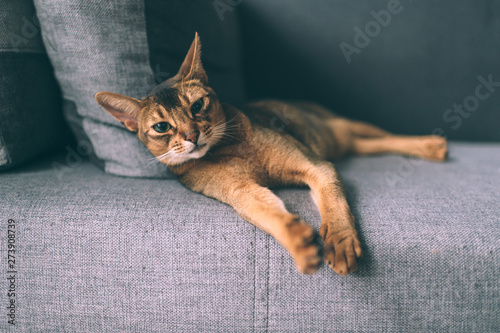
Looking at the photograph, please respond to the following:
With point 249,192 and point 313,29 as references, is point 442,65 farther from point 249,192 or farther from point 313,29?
point 249,192

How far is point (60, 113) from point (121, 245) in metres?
0.66

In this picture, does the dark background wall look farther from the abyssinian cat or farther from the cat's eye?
the cat's eye

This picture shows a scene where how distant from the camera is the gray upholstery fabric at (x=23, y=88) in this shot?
3.16ft

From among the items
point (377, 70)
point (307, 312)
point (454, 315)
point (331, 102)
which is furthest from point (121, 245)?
point (377, 70)

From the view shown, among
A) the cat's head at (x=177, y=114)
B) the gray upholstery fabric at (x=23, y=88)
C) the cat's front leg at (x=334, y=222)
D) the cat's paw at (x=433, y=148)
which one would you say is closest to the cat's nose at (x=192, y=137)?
the cat's head at (x=177, y=114)

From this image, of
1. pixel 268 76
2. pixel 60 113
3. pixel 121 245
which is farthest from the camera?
pixel 268 76

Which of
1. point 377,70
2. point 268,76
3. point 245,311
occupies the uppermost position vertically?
point 377,70

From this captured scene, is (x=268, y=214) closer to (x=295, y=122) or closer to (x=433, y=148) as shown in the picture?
(x=295, y=122)

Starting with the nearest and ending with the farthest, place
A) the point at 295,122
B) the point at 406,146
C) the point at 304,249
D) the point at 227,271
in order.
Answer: the point at 304,249 → the point at 227,271 → the point at 295,122 → the point at 406,146

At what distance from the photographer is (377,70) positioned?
5.26 feet

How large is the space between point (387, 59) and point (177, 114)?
121cm

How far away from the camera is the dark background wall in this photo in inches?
60.0

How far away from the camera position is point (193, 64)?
96 centimetres

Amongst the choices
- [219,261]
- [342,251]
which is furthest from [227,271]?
[342,251]
